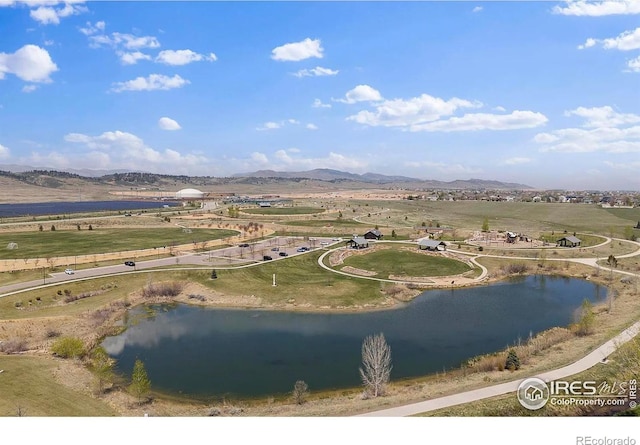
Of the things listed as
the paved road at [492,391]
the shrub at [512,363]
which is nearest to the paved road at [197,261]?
the shrub at [512,363]

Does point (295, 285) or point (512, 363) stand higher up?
point (512, 363)

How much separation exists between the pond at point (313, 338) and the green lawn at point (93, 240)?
109 ft

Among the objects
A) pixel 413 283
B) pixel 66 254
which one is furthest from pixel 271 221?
pixel 413 283

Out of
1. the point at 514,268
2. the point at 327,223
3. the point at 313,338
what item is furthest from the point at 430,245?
the point at 327,223

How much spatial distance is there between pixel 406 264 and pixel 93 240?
2600 inches

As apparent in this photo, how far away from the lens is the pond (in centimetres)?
3391

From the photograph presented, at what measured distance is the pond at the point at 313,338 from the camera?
111ft

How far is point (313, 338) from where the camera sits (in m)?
41.8

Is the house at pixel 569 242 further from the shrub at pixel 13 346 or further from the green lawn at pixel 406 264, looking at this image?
the shrub at pixel 13 346

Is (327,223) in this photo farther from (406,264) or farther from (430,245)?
(406,264)
